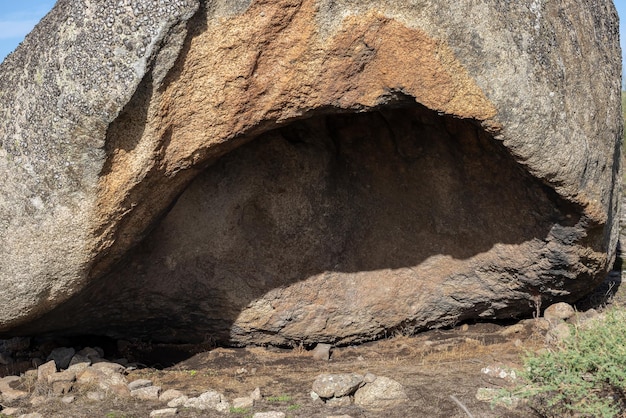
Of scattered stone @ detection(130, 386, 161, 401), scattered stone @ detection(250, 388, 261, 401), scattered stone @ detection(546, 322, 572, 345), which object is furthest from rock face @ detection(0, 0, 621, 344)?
scattered stone @ detection(250, 388, 261, 401)

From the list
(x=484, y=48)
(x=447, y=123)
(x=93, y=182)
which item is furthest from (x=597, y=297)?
(x=93, y=182)

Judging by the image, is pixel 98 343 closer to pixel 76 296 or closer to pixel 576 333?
pixel 76 296

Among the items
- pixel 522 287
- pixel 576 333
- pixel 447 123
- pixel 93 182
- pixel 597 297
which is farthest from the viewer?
pixel 597 297

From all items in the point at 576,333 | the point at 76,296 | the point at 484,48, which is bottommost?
the point at 576,333

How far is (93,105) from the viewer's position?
167 inches

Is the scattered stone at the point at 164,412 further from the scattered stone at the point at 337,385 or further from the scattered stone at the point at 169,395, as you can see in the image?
the scattered stone at the point at 337,385

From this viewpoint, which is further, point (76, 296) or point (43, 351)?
point (43, 351)

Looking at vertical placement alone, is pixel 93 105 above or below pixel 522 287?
above

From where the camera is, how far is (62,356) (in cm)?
568

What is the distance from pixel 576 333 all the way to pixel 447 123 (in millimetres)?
1952

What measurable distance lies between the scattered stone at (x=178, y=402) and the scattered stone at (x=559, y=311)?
3.02 m

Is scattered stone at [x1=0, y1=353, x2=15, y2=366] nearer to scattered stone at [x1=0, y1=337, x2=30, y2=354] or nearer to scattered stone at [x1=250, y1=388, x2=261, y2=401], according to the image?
scattered stone at [x1=0, y1=337, x2=30, y2=354]

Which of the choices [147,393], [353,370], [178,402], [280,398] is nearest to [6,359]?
[147,393]

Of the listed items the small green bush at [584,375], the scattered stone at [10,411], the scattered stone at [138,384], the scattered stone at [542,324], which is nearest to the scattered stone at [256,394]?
the scattered stone at [138,384]
